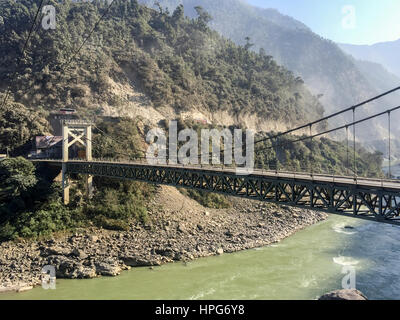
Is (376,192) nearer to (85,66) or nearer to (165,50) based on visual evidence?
(85,66)

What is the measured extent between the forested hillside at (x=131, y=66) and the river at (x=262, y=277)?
2494cm

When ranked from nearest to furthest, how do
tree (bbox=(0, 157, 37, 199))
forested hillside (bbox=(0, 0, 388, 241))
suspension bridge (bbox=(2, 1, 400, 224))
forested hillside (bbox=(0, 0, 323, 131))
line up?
1. suspension bridge (bbox=(2, 1, 400, 224))
2. tree (bbox=(0, 157, 37, 199))
3. forested hillside (bbox=(0, 0, 388, 241))
4. forested hillside (bbox=(0, 0, 323, 131))

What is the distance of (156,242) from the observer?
841 inches

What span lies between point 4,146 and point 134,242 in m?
17.7

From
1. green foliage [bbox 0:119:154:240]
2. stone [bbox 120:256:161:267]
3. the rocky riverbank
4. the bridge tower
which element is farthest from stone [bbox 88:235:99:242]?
the bridge tower

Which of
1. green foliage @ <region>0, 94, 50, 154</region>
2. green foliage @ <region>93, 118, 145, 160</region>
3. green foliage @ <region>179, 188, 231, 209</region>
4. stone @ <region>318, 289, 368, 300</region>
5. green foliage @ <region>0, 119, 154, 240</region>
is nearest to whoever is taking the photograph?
stone @ <region>318, 289, 368, 300</region>

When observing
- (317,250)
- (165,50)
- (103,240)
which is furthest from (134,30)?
(317,250)

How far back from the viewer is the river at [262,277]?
51.6 feet

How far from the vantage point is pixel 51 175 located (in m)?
26.9

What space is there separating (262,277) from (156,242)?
315 inches

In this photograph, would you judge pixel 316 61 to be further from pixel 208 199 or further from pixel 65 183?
pixel 65 183

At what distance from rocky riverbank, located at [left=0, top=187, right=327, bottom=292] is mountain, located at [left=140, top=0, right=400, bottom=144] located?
104 m

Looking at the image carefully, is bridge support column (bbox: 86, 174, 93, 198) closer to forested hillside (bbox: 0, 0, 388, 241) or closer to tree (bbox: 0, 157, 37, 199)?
forested hillside (bbox: 0, 0, 388, 241)

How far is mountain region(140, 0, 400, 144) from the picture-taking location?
134 m
